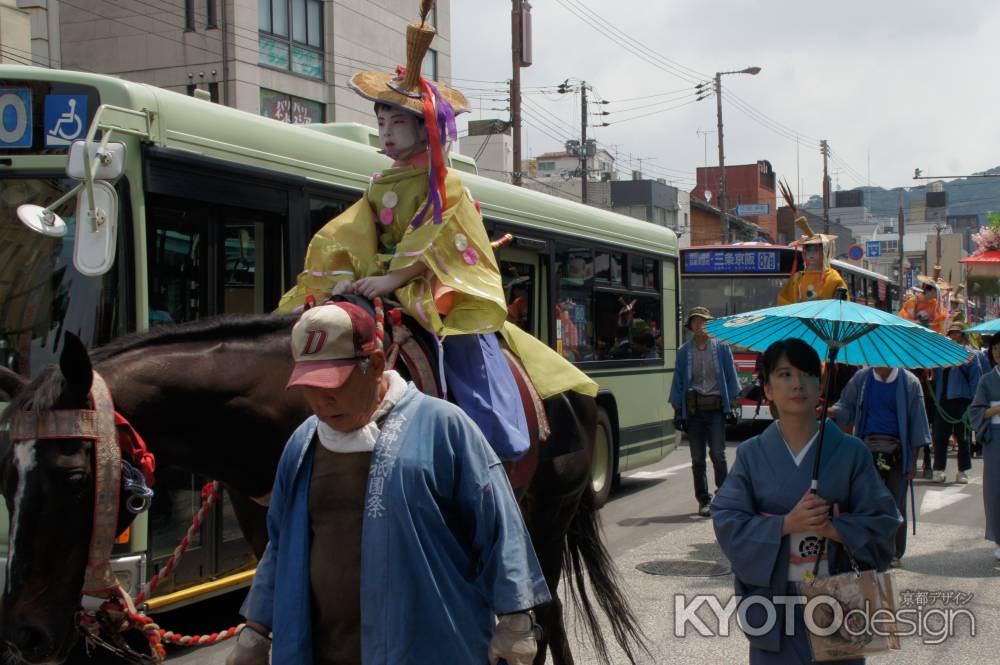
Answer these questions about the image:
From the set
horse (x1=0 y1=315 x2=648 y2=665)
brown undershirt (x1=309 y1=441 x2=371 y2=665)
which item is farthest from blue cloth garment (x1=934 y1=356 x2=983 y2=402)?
brown undershirt (x1=309 y1=441 x2=371 y2=665)

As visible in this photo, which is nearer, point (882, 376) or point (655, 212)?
point (882, 376)

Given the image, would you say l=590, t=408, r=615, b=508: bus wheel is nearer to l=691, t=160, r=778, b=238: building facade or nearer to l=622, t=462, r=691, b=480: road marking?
l=622, t=462, r=691, b=480: road marking

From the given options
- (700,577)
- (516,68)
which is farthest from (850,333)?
(516,68)

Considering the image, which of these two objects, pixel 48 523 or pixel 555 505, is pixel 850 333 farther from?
pixel 48 523

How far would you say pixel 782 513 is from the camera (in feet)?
12.2

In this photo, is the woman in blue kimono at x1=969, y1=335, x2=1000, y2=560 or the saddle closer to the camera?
the saddle

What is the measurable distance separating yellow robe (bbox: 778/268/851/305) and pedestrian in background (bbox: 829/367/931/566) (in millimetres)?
1829

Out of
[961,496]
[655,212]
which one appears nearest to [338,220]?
[961,496]

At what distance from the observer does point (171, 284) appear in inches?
234

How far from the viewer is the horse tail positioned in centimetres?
563

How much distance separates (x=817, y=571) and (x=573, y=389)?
79.4 inches

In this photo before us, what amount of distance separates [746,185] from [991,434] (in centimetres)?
6859

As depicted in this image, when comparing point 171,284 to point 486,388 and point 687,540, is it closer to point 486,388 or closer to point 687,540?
point 486,388

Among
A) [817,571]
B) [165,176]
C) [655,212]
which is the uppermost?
[655,212]
